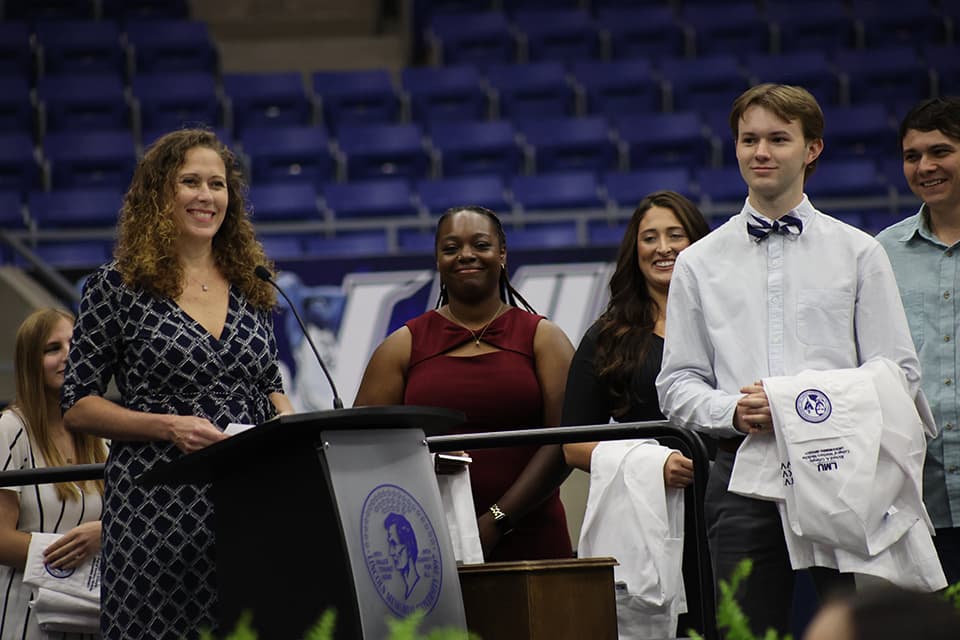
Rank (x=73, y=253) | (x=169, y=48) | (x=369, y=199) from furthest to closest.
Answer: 1. (x=169, y=48)
2. (x=369, y=199)
3. (x=73, y=253)

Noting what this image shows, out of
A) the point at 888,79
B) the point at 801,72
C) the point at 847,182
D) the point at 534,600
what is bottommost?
the point at 534,600

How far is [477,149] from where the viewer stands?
9555 mm

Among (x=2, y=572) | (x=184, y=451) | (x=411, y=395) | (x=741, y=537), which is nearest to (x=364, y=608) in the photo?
(x=184, y=451)

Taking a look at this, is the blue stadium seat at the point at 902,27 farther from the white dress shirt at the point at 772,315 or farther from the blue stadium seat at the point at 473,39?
the white dress shirt at the point at 772,315

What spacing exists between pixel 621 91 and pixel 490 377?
7.46 meters

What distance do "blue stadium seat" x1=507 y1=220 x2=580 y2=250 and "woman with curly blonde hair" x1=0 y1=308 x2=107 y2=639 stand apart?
493cm

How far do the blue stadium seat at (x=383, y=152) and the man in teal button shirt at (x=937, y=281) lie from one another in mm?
6467

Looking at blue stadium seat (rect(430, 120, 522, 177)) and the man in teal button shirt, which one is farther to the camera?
blue stadium seat (rect(430, 120, 522, 177))

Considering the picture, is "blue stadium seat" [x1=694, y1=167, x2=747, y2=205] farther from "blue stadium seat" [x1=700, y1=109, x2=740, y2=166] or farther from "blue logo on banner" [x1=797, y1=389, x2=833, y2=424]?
"blue logo on banner" [x1=797, y1=389, x2=833, y2=424]

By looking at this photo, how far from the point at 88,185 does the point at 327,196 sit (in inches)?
65.1

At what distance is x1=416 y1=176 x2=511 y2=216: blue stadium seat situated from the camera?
8.98 metres

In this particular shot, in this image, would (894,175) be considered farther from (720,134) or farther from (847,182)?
(720,134)

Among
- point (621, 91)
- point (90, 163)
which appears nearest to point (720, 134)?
point (621, 91)

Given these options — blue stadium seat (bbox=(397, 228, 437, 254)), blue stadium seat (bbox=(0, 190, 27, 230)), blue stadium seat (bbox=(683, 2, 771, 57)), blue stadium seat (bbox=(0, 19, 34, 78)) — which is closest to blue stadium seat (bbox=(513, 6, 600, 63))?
blue stadium seat (bbox=(683, 2, 771, 57))
